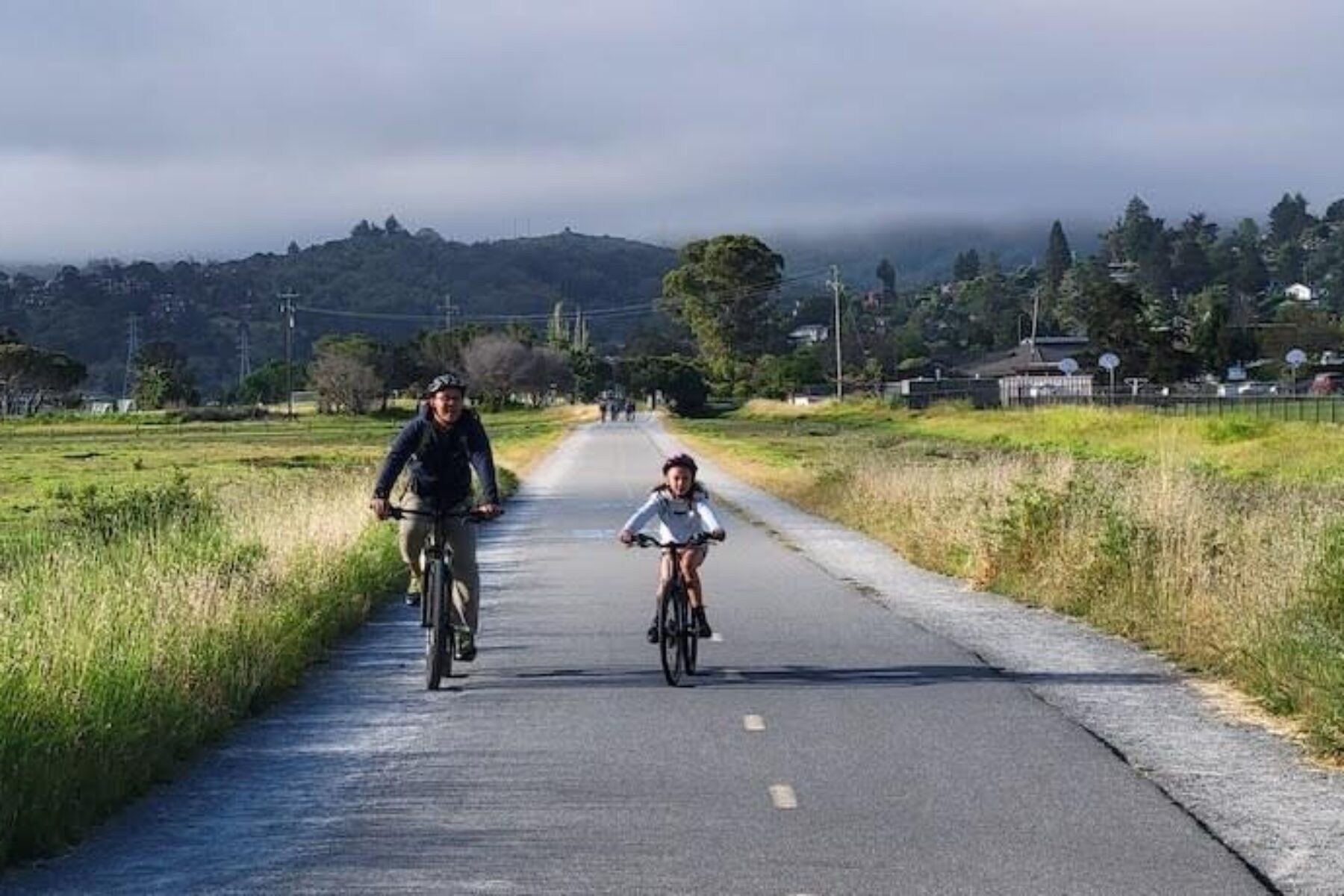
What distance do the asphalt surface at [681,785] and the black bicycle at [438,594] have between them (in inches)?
8.2

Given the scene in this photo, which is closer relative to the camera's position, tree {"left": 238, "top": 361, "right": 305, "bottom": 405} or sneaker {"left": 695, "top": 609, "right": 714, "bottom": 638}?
sneaker {"left": 695, "top": 609, "right": 714, "bottom": 638}

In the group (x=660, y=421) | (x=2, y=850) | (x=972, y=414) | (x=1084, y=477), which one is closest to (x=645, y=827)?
(x=2, y=850)

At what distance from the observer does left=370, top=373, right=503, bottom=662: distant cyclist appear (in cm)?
1250

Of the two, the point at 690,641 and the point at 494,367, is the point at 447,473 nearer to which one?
the point at 690,641

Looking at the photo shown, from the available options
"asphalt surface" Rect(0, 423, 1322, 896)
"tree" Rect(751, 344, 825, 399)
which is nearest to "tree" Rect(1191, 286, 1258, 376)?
"tree" Rect(751, 344, 825, 399)

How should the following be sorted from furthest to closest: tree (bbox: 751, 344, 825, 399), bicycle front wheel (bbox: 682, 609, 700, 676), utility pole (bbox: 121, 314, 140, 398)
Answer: utility pole (bbox: 121, 314, 140, 398)
tree (bbox: 751, 344, 825, 399)
bicycle front wheel (bbox: 682, 609, 700, 676)

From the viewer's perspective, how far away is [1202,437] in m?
54.5

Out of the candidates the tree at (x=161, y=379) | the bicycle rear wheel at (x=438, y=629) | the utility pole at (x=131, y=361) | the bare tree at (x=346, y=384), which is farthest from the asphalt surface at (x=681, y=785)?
the utility pole at (x=131, y=361)

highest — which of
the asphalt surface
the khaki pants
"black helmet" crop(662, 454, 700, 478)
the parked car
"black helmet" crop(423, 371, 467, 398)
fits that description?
"black helmet" crop(423, 371, 467, 398)

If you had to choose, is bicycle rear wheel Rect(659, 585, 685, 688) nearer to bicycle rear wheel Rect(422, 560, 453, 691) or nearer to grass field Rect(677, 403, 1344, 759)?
bicycle rear wheel Rect(422, 560, 453, 691)

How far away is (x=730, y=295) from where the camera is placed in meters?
147

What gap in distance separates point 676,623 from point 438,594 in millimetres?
1516

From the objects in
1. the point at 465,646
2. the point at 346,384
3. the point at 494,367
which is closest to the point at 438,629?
the point at 465,646

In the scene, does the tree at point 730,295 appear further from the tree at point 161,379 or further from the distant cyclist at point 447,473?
the distant cyclist at point 447,473
